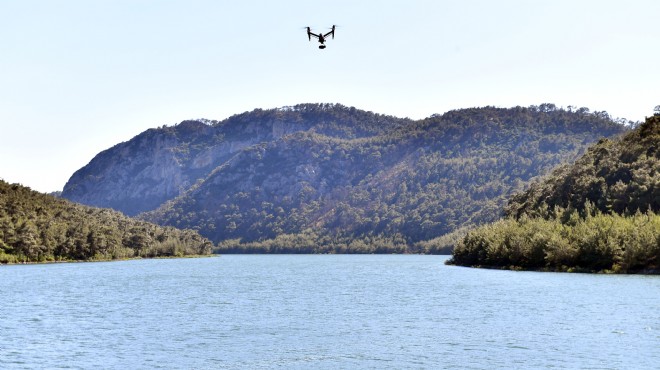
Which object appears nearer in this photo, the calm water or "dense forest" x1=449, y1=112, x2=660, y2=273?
the calm water

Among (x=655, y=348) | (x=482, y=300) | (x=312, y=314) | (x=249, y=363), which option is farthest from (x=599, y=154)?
(x=249, y=363)

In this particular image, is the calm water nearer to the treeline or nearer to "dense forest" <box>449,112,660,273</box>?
the treeline

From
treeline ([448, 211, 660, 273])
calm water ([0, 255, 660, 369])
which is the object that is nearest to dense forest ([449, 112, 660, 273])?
treeline ([448, 211, 660, 273])

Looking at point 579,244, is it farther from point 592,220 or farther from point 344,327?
point 344,327

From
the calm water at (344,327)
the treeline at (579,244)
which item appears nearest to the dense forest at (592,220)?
the treeline at (579,244)

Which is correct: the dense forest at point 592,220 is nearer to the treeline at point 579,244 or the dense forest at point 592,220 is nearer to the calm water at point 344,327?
the treeline at point 579,244

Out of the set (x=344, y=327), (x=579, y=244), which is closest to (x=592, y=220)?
(x=579, y=244)

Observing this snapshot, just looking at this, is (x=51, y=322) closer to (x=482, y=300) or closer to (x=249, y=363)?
(x=249, y=363)
